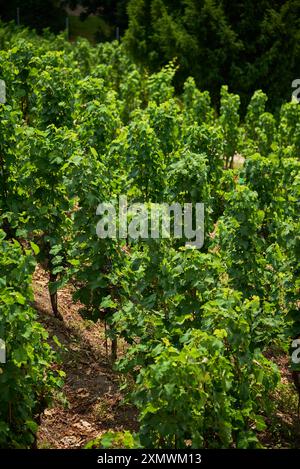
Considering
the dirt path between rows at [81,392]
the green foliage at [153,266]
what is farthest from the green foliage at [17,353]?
the dirt path between rows at [81,392]

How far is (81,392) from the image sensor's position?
8180mm

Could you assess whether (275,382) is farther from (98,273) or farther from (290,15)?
(290,15)

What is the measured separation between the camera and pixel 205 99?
1648 cm

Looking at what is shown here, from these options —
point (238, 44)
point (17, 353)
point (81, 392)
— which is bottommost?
point (81, 392)

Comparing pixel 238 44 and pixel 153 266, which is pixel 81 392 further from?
pixel 238 44

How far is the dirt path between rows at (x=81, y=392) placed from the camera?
7.50m

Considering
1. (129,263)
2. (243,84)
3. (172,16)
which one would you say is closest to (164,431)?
(129,263)

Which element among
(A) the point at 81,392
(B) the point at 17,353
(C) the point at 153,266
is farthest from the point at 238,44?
(B) the point at 17,353

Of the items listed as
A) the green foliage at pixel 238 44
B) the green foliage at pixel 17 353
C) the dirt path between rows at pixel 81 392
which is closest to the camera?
the green foliage at pixel 17 353

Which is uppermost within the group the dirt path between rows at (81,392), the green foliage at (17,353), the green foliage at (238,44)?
the green foliage at (238,44)

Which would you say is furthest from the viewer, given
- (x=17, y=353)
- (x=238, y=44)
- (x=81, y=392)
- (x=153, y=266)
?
(x=238, y=44)

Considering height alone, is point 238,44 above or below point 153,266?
above

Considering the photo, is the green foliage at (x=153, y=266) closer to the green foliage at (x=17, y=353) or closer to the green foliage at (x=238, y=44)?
the green foliage at (x=17, y=353)

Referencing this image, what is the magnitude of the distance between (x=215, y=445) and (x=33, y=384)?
1739 millimetres
